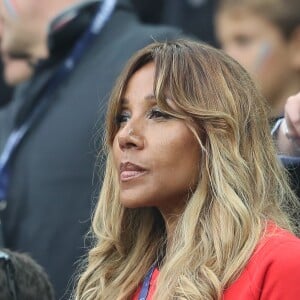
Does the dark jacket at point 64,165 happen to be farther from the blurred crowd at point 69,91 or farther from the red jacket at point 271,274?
the red jacket at point 271,274

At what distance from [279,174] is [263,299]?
454mm

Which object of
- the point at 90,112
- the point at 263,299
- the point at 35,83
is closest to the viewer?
the point at 263,299

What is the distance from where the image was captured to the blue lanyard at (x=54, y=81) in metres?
5.16

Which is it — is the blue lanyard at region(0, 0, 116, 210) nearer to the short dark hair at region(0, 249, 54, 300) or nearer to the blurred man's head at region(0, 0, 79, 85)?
the blurred man's head at region(0, 0, 79, 85)

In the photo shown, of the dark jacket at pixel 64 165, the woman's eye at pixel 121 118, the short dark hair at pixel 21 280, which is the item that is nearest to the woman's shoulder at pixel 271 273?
the woman's eye at pixel 121 118

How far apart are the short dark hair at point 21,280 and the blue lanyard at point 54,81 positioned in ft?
4.93

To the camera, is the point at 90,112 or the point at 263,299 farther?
the point at 90,112

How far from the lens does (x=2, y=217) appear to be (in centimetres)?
512

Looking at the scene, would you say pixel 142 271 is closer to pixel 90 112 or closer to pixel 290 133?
pixel 290 133

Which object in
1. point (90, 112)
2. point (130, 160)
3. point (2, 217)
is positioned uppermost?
point (130, 160)

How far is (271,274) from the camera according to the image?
2955mm

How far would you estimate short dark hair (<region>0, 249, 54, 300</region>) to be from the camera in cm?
350

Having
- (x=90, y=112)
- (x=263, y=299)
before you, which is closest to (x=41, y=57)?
(x=90, y=112)

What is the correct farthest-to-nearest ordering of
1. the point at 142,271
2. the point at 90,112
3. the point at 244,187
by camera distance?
the point at 90,112
the point at 142,271
the point at 244,187
